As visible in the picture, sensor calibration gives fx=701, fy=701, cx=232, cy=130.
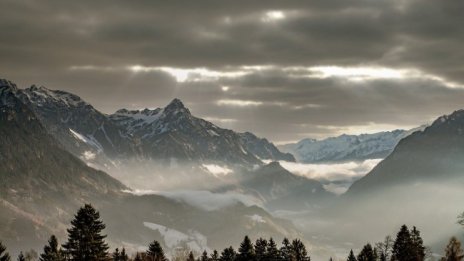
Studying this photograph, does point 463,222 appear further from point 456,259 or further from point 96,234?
point 96,234

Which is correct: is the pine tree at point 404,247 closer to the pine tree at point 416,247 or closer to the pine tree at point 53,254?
the pine tree at point 416,247

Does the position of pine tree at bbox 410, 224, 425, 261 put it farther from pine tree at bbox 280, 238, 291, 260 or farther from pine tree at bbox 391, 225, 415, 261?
pine tree at bbox 280, 238, 291, 260

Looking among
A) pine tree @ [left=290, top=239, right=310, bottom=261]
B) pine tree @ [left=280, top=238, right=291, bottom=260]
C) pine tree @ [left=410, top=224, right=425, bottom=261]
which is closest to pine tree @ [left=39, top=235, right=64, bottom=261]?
pine tree @ [left=280, top=238, right=291, bottom=260]

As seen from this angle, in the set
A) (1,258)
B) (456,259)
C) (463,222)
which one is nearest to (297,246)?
(456,259)

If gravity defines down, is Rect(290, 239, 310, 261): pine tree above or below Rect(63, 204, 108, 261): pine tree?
above

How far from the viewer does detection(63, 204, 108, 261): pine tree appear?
90.3m

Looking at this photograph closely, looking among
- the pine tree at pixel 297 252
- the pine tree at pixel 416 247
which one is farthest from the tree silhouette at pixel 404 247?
the pine tree at pixel 297 252

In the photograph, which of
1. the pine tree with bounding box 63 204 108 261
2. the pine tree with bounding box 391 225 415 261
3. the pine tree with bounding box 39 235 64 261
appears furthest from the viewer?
the pine tree with bounding box 391 225 415 261

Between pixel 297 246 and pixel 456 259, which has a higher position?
pixel 297 246

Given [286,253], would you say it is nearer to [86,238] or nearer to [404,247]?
[404,247]

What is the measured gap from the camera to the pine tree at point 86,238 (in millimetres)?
90312

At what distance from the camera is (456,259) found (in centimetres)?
10312

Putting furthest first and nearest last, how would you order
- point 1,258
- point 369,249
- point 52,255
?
point 369,249 → point 52,255 → point 1,258

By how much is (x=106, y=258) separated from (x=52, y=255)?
40.1ft
